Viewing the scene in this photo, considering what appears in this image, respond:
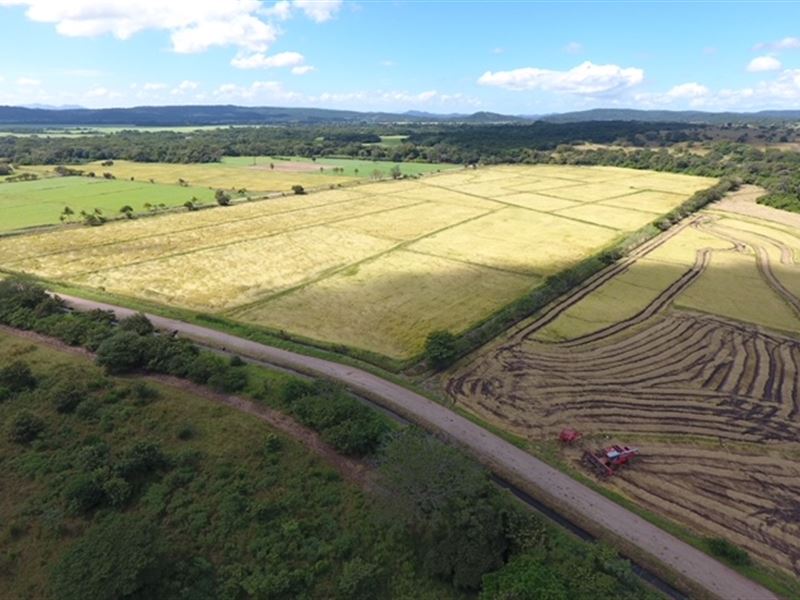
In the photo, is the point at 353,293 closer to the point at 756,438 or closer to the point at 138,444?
the point at 138,444

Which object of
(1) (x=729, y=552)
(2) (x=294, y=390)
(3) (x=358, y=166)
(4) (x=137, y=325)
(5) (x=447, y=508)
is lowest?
(1) (x=729, y=552)

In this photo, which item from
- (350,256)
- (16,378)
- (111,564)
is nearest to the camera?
(111,564)

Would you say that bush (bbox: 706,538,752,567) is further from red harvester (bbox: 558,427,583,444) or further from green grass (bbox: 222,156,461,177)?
green grass (bbox: 222,156,461,177)

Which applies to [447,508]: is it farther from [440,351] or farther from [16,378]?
[16,378]

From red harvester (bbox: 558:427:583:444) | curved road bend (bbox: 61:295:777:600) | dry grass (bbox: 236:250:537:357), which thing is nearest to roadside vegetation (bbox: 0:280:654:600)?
curved road bend (bbox: 61:295:777:600)

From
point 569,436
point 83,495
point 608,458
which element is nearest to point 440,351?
point 569,436

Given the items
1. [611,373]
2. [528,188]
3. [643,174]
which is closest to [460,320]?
[611,373]

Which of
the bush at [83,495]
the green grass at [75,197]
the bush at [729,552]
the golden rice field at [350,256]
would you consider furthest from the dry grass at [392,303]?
the green grass at [75,197]
